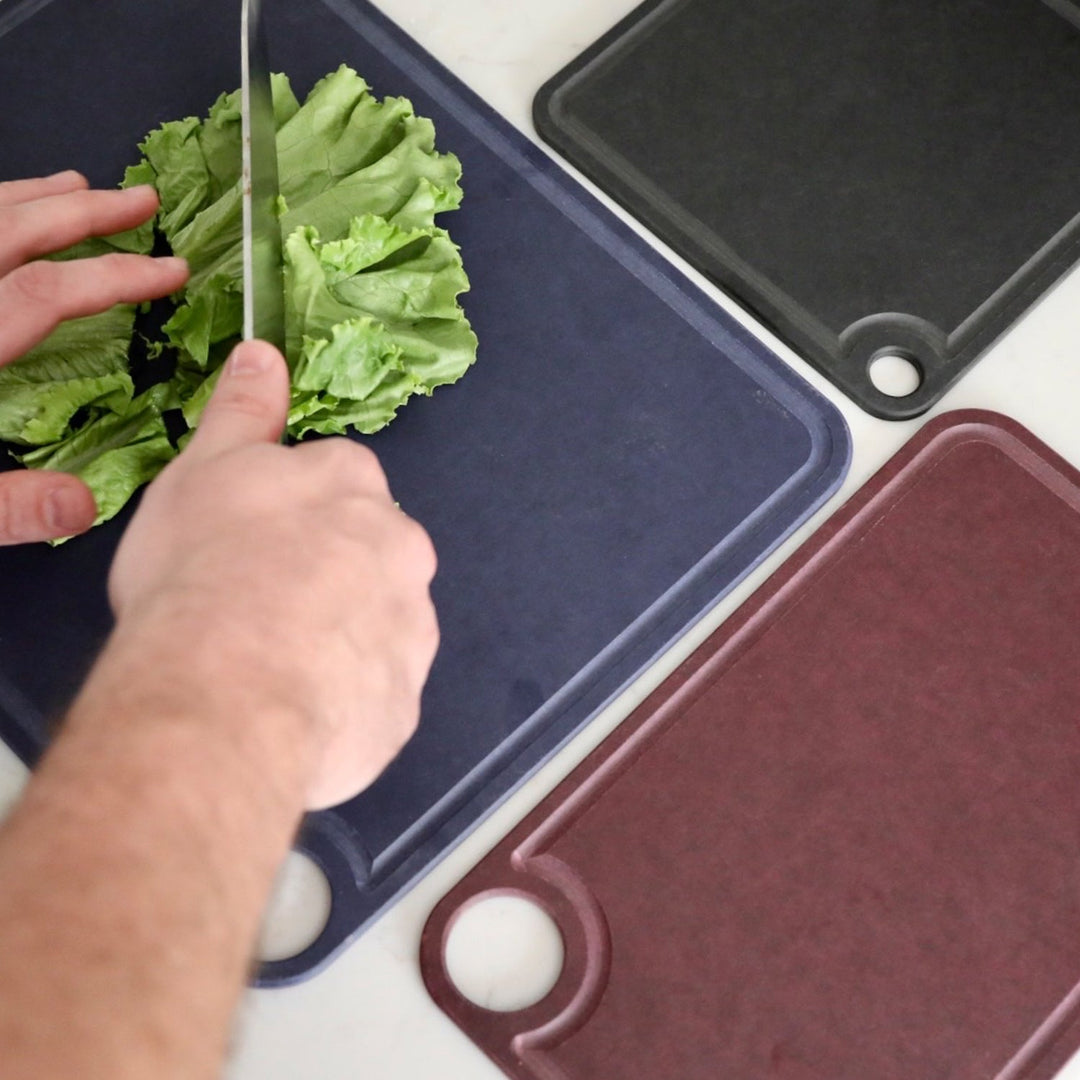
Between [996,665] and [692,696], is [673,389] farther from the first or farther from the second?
[996,665]

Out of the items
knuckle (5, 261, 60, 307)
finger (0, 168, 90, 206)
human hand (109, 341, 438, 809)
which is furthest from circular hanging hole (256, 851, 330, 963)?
finger (0, 168, 90, 206)

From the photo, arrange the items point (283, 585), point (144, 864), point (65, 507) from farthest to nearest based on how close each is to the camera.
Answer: point (65, 507) < point (283, 585) < point (144, 864)

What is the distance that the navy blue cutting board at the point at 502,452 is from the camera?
49.4 inches

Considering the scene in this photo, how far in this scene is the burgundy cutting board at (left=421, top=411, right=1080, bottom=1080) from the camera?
1.19 meters

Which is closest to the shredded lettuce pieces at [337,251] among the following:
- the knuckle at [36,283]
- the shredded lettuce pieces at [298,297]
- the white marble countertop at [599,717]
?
the shredded lettuce pieces at [298,297]

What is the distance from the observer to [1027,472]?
1.37 meters

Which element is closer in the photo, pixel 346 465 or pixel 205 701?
pixel 205 701

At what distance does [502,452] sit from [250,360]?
1.41 ft

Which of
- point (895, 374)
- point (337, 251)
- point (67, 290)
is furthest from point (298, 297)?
point (895, 374)

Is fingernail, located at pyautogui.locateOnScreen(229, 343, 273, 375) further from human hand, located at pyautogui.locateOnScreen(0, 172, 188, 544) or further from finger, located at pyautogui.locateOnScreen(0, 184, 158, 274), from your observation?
finger, located at pyautogui.locateOnScreen(0, 184, 158, 274)

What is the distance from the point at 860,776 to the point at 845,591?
182 millimetres

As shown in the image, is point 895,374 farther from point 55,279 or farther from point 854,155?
point 55,279

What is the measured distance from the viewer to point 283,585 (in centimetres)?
85

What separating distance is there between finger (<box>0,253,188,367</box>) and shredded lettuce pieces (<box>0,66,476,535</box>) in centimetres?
4
